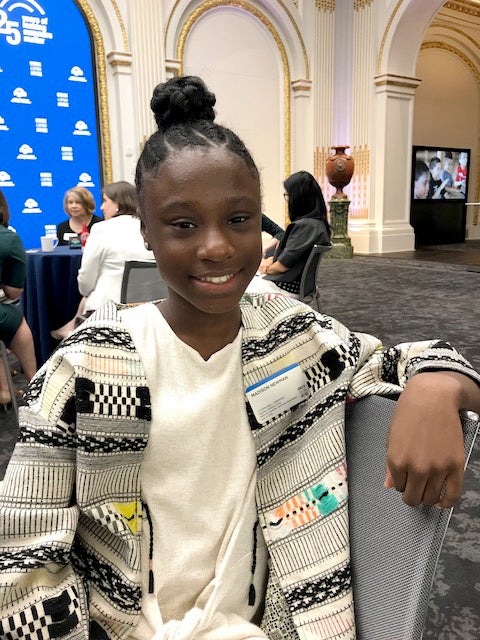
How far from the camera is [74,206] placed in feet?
12.9

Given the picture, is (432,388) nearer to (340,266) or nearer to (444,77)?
(340,266)

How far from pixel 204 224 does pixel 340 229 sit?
766 cm

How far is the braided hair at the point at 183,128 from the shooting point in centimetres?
67

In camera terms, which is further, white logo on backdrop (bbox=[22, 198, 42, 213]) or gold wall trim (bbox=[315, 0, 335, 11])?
gold wall trim (bbox=[315, 0, 335, 11])

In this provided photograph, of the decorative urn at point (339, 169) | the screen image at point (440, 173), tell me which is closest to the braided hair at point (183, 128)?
the decorative urn at point (339, 169)

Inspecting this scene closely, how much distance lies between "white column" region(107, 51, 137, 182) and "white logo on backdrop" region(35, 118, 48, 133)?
0.81 meters

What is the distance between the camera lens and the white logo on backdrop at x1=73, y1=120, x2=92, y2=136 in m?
6.59

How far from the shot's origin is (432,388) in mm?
563

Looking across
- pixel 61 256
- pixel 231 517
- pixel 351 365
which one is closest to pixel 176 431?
pixel 231 517

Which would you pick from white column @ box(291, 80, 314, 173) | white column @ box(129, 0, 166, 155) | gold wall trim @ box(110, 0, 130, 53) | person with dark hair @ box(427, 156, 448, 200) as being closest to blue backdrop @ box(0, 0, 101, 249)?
gold wall trim @ box(110, 0, 130, 53)

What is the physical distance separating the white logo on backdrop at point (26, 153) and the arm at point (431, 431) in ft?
21.5

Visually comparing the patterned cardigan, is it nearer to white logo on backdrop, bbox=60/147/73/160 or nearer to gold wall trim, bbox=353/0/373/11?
white logo on backdrop, bbox=60/147/73/160

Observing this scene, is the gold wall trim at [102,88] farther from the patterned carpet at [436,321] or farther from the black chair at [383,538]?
the black chair at [383,538]

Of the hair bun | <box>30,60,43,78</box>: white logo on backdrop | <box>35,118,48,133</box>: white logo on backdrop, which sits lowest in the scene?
the hair bun
